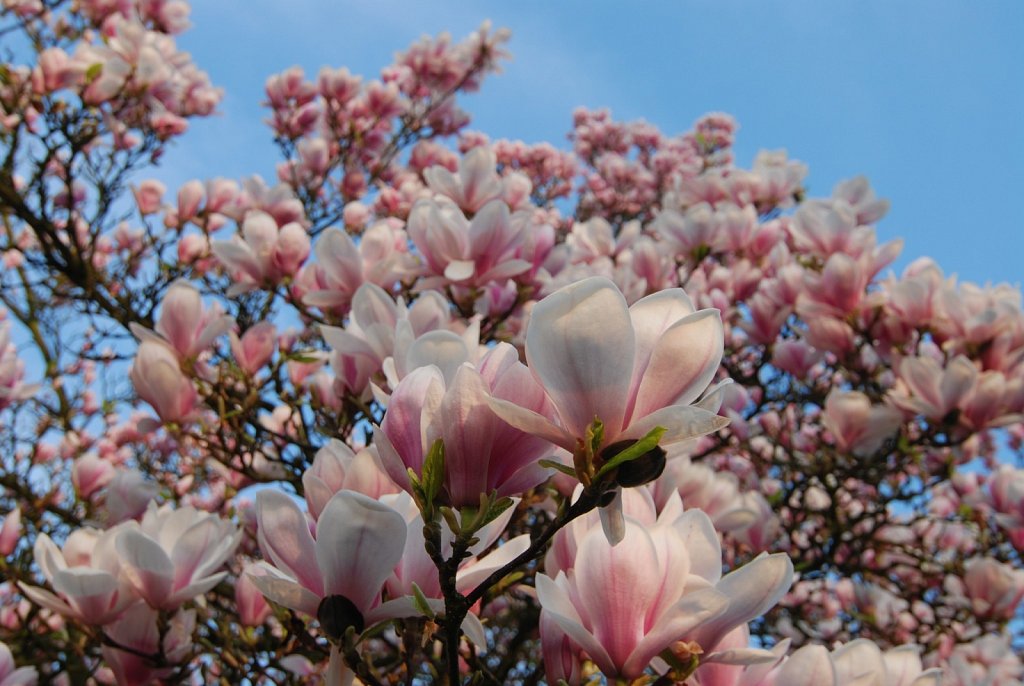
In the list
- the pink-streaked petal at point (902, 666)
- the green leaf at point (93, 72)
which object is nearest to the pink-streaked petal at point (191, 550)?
the pink-streaked petal at point (902, 666)

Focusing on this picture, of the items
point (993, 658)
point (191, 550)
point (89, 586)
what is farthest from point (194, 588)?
point (993, 658)

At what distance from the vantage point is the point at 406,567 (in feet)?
3.14

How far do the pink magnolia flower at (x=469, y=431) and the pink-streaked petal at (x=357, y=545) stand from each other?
0.05 meters

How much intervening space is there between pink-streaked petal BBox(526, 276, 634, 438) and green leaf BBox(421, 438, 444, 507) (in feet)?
0.43

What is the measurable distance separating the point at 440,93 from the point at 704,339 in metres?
5.05

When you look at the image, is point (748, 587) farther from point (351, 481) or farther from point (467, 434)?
point (351, 481)

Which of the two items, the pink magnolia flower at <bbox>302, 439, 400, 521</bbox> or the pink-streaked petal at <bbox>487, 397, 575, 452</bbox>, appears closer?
the pink-streaked petal at <bbox>487, 397, 575, 452</bbox>

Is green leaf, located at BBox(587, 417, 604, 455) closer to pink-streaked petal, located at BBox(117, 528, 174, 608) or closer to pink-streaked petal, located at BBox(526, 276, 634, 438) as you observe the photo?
pink-streaked petal, located at BBox(526, 276, 634, 438)

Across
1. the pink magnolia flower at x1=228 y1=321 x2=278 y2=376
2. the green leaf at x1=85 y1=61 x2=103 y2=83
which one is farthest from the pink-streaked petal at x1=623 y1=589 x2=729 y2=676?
the green leaf at x1=85 y1=61 x2=103 y2=83

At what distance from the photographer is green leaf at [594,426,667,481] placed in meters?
0.69

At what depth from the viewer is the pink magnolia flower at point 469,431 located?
0.77 m

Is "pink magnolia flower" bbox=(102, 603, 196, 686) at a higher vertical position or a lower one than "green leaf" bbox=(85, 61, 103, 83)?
lower

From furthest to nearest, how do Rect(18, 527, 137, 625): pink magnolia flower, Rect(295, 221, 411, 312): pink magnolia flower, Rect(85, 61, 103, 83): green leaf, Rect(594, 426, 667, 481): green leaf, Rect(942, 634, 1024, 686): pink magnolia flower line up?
Rect(85, 61, 103, 83): green leaf < Rect(942, 634, 1024, 686): pink magnolia flower < Rect(295, 221, 411, 312): pink magnolia flower < Rect(18, 527, 137, 625): pink magnolia flower < Rect(594, 426, 667, 481): green leaf

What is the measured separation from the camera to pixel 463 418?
77cm
